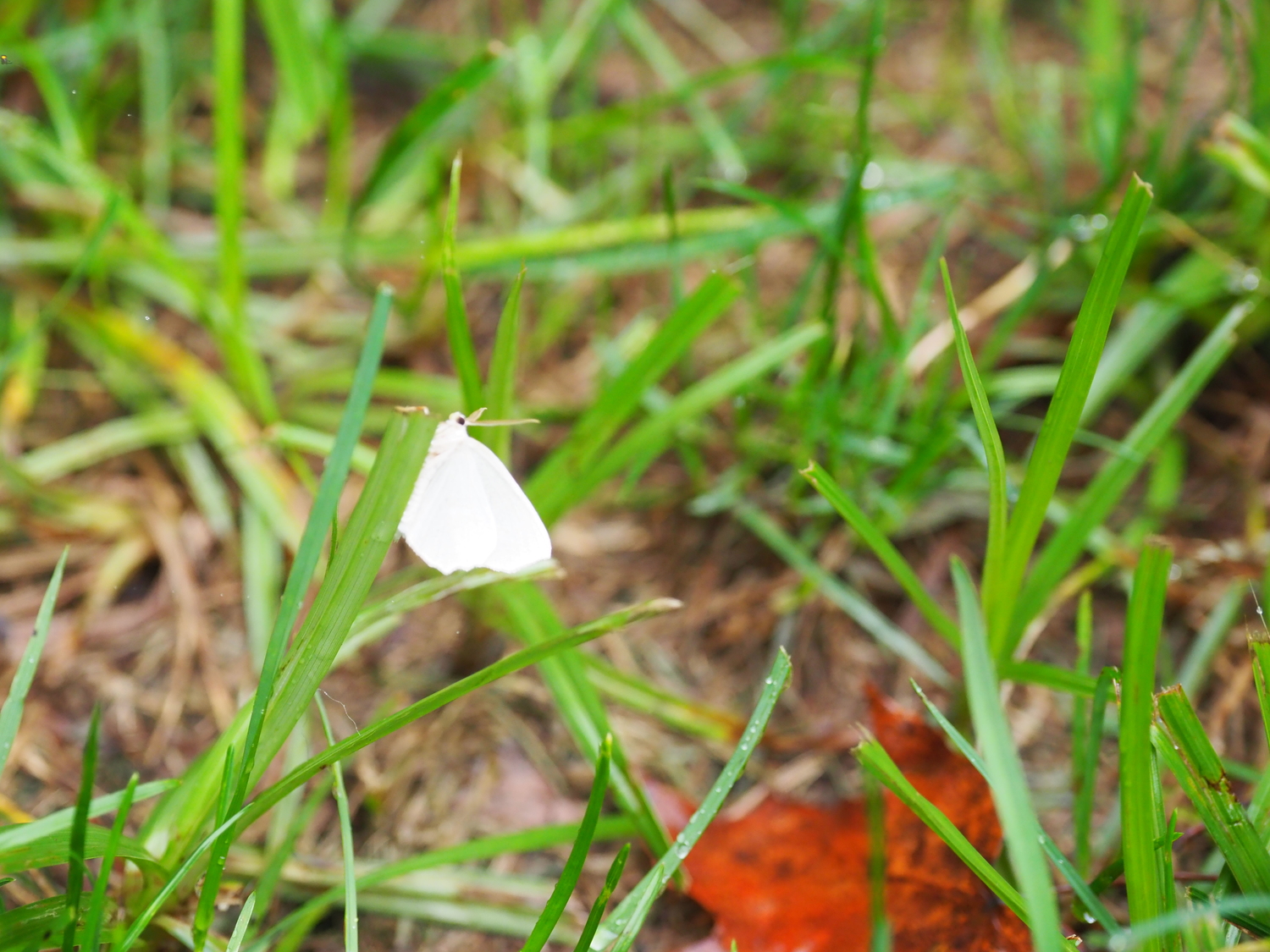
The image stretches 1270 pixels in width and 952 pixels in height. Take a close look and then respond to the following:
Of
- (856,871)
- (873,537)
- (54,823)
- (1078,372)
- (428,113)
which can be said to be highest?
(428,113)


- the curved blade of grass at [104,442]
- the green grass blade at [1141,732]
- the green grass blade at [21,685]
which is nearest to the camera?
the green grass blade at [1141,732]

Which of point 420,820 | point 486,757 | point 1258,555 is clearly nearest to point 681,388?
point 486,757

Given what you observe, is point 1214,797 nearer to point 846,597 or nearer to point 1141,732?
point 1141,732

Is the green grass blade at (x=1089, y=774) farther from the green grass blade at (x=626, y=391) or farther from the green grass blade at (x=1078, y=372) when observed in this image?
the green grass blade at (x=626, y=391)

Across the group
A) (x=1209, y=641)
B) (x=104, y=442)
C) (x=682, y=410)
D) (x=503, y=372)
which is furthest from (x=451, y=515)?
(x=1209, y=641)

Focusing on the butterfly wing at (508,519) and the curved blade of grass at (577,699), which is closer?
the butterfly wing at (508,519)

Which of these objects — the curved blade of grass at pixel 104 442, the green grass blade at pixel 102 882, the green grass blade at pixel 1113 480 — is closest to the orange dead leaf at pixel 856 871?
the green grass blade at pixel 1113 480
